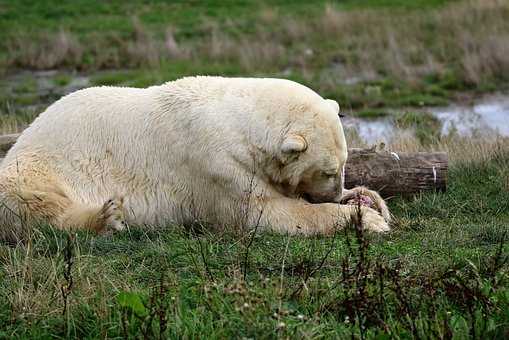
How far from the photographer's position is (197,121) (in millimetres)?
6957

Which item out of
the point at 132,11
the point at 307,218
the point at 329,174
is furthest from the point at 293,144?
the point at 132,11

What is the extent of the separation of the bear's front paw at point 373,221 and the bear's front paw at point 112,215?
197cm

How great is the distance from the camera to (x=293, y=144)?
21.4ft

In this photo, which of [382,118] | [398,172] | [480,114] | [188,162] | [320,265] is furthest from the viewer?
[382,118]

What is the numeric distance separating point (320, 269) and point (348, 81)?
41.4 feet

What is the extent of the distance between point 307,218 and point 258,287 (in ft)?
7.44

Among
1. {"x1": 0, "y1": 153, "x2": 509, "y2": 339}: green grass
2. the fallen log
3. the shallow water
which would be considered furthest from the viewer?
the shallow water

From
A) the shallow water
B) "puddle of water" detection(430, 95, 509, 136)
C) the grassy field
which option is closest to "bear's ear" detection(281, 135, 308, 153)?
the grassy field

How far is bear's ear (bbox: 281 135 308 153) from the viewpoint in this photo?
6.54 metres

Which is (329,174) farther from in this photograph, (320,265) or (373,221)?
(320,265)

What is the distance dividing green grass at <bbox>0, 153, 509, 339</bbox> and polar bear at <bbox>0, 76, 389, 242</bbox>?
0.37 metres

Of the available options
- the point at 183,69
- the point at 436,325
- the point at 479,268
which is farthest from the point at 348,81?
the point at 436,325

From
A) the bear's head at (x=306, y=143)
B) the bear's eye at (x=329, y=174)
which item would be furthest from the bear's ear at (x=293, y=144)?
the bear's eye at (x=329, y=174)

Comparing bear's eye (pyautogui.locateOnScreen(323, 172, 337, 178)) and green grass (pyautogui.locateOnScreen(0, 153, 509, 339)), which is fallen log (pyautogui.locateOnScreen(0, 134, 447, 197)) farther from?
green grass (pyautogui.locateOnScreen(0, 153, 509, 339))
